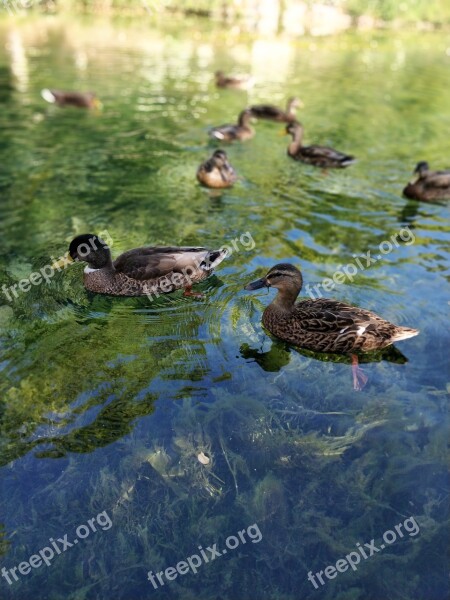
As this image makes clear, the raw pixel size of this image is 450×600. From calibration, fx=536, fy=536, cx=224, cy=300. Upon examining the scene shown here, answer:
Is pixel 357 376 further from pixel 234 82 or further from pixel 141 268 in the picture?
pixel 234 82

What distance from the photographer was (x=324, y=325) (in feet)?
A: 24.0

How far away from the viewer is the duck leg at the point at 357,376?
6998 millimetres

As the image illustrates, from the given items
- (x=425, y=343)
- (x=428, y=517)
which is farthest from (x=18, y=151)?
(x=428, y=517)

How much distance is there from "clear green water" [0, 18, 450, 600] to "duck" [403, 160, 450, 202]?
29cm

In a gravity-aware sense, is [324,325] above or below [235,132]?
below

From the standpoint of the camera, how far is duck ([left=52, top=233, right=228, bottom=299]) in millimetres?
8453

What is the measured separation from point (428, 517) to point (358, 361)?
2344 millimetres

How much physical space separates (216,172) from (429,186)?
16.6ft

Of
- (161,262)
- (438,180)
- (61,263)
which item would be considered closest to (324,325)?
(161,262)

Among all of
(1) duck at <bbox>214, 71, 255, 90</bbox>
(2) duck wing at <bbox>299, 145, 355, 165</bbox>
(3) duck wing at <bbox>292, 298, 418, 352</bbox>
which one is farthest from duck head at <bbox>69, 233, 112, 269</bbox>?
(1) duck at <bbox>214, 71, 255, 90</bbox>

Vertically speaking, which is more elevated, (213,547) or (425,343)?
(425,343)

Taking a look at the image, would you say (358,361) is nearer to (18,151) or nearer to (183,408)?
(183,408)

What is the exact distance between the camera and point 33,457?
237 inches

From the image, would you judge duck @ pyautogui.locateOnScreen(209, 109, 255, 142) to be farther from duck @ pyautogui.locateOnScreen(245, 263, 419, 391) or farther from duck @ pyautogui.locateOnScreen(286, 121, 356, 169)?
duck @ pyautogui.locateOnScreen(245, 263, 419, 391)
